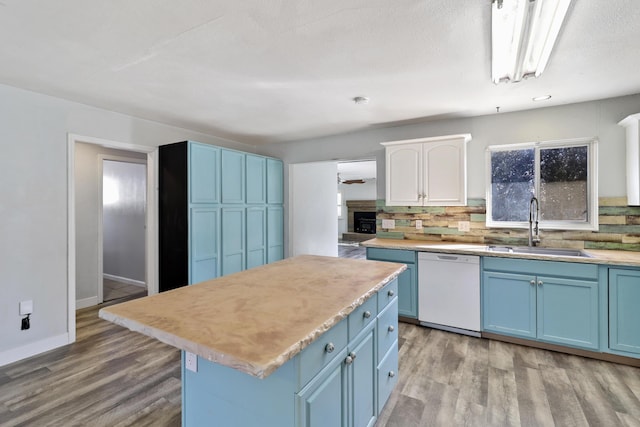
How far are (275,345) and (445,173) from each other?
298 cm

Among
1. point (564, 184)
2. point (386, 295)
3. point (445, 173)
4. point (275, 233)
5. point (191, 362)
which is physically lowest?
point (191, 362)

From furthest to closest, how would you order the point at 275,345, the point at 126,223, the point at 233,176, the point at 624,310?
the point at 126,223
the point at 233,176
the point at 624,310
the point at 275,345

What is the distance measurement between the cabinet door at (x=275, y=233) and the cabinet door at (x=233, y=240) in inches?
21.1

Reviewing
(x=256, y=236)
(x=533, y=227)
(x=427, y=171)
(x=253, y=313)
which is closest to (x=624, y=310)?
(x=533, y=227)

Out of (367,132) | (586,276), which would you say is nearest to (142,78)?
(367,132)

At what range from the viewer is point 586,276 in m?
2.53

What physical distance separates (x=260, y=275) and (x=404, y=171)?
7.65ft

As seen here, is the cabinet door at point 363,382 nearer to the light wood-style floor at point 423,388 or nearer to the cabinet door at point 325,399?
the cabinet door at point 325,399

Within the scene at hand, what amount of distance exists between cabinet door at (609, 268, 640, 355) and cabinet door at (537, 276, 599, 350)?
10 centimetres

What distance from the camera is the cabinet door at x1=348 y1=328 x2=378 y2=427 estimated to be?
1.45 m

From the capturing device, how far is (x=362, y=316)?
156cm

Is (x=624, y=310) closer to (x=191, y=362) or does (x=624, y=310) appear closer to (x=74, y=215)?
(x=191, y=362)

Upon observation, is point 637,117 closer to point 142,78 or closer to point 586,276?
point 586,276

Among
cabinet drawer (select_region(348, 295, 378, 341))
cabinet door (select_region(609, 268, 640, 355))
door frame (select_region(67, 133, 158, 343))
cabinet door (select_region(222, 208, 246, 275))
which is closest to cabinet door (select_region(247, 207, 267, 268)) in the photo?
cabinet door (select_region(222, 208, 246, 275))
